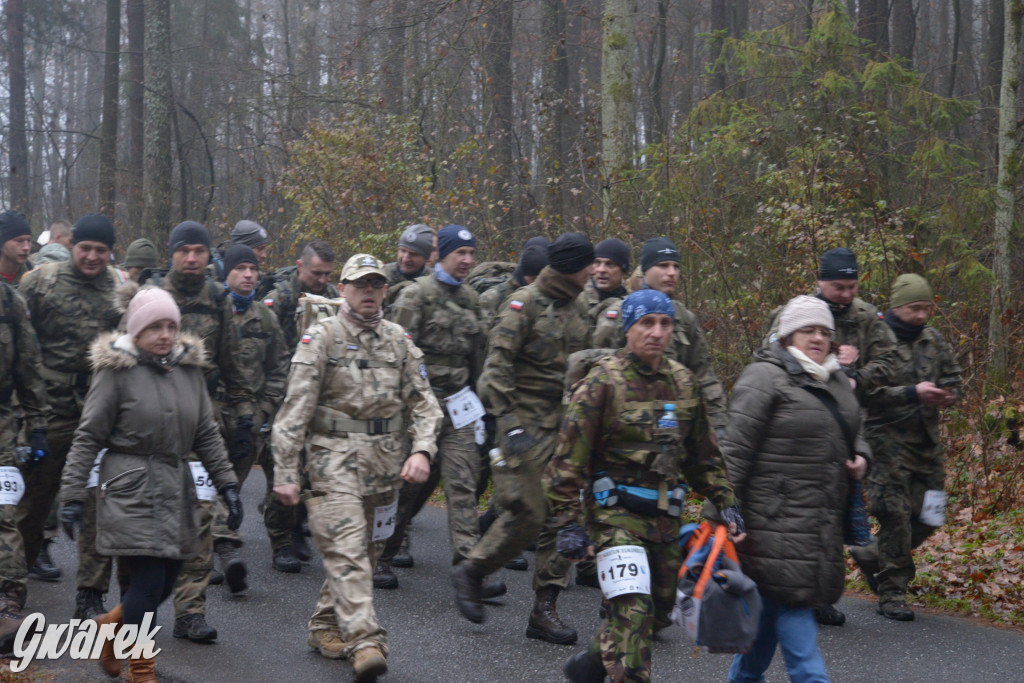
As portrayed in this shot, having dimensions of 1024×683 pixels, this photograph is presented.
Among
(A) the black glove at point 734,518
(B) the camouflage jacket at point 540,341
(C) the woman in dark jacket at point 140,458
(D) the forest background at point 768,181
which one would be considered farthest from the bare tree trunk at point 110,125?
(A) the black glove at point 734,518

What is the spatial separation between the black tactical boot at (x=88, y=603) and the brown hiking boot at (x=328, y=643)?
131cm

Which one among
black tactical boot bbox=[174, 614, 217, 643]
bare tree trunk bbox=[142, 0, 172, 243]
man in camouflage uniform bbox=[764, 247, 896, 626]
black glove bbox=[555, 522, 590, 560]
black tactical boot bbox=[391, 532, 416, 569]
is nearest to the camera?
black glove bbox=[555, 522, 590, 560]

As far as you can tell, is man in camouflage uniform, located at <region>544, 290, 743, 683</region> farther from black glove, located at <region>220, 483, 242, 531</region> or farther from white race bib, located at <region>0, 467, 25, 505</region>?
white race bib, located at <region>0, 467, 25, 505</region>

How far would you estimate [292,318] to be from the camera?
30.1ft

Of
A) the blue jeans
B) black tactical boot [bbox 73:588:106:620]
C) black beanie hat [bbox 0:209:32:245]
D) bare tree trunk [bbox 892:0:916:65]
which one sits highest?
bare tree trunk [bbox 892:0:916:65]

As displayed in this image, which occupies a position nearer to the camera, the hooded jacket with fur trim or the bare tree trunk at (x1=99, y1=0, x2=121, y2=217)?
the hooded jacket with fur trim

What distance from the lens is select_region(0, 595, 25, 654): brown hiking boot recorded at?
5.94 meters

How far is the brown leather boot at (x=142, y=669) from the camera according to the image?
5.24 m

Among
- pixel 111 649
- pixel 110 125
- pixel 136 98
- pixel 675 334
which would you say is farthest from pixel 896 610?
pixel 110 125

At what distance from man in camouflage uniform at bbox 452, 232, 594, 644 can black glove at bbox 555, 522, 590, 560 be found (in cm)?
164

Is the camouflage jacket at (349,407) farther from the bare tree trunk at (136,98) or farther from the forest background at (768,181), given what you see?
the bare tree trunk at (136,98)

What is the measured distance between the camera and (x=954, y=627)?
7055 mm

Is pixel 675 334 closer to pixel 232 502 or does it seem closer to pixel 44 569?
pixel 232 502

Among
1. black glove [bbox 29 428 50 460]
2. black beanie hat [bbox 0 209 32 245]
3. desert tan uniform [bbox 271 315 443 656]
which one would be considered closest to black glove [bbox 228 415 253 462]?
black glove [bbox 29 428 50 460]
